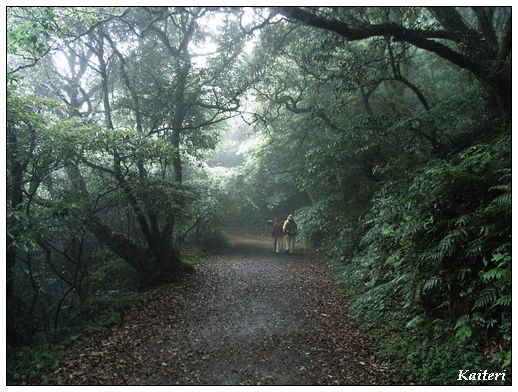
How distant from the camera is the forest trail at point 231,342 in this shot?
4.95 meters

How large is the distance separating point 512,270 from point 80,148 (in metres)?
7.56

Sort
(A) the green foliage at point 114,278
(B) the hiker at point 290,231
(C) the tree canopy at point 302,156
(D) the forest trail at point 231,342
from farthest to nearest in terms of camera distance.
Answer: (B) the hiker at point 290,231, (A) the green foliage at point 114,278, (C) the tree canopy at point 302,156, (D) the forest trail at point 231,342

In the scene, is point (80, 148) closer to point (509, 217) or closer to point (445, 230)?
point (445, 230)

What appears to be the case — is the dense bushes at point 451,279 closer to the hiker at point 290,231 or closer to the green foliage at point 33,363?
the green foliage at point 33,363

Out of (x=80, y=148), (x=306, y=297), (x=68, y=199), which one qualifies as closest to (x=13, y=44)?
(x=80, y=148)

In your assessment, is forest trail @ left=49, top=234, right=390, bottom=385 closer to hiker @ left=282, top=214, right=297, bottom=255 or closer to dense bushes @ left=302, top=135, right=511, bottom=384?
dense bushes @ left=302, top=135, right=511, bottom=384

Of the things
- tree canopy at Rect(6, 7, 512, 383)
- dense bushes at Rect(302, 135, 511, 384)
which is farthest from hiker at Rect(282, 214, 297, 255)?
dense bushes at Rect(302, 135, 511, 384)

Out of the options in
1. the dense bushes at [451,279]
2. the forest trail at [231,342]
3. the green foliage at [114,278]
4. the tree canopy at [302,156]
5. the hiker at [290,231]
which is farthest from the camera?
the hiker at [290,231]

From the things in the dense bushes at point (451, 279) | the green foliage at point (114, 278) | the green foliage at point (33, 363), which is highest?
the dense bushes at point (451, 279)

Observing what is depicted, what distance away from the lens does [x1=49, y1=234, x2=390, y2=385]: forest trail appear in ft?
16.2

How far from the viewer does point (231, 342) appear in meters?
6.06

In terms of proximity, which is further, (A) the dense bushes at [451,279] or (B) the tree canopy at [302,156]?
(B) the tree canopy at [302,156]

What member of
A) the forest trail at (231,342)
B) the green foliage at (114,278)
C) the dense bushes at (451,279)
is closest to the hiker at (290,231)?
the forest trail at (231,342)

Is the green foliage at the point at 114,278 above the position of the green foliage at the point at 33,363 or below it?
above
